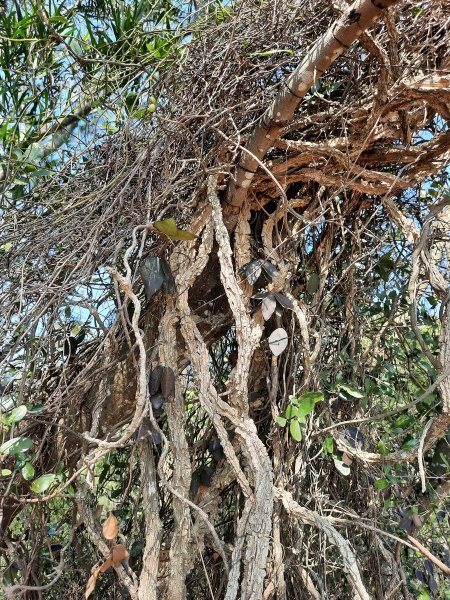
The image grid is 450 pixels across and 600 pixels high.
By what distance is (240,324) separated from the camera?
1183 millimetres

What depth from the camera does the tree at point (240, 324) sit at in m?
1.16

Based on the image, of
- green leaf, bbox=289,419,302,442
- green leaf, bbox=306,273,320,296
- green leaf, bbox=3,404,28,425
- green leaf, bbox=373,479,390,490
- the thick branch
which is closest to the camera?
the thick branch

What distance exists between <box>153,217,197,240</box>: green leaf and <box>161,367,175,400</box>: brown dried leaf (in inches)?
10.0

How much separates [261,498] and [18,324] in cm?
54

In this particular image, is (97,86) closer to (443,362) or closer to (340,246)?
(340,246)

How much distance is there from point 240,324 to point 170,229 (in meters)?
0.22

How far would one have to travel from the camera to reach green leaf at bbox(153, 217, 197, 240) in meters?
1.13

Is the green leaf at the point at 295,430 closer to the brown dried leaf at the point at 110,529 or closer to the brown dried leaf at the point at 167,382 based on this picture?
the brown dried leaf at the point at 167,382

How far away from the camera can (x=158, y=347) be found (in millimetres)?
1258

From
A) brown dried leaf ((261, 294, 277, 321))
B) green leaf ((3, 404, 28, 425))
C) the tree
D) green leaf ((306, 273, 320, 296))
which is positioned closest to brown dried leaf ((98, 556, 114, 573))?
the tree

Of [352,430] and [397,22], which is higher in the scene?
[397,22]

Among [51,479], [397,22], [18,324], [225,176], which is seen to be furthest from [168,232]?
[397,22]

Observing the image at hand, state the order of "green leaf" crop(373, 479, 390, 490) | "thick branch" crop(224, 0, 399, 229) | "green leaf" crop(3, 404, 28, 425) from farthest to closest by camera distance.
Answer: "green leaf" crop(373, 479, 390, 490)
"green leaf" crop(3, 404, 28, 425)
"thick branch" crop(224, 0, 399, 229)

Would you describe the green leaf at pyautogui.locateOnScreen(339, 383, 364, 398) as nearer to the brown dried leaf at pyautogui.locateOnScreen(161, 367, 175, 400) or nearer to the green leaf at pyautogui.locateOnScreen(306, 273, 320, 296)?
the green leaf at pyautogui.locateOnScreen(306, 273, 320, 296)
